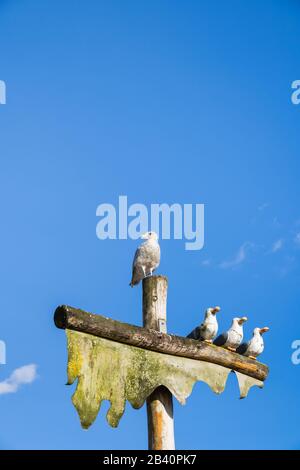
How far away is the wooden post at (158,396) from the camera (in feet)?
20.9

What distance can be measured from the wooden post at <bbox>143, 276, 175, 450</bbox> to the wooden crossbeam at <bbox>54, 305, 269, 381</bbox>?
221 millimetres

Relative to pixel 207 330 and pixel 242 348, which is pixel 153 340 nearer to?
pixel 207 330

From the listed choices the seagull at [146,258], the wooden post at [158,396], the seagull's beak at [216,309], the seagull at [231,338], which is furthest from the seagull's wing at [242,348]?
the wooden post at [158,396]

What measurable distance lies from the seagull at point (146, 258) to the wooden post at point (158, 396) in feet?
2.97

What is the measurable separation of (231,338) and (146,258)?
1222 mm

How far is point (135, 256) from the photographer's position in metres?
7.98

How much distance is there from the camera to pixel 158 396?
6516 mm

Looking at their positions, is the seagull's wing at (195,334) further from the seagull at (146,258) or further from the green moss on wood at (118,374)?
the seagull at (146,258)

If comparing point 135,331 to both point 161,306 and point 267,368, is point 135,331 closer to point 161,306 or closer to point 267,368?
point 161,306

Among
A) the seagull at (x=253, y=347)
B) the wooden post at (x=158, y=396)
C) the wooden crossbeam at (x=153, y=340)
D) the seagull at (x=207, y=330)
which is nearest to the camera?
the wooden crossbeam at (x=153, y=340)

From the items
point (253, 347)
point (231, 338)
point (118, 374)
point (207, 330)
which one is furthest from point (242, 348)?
point (118, 374)

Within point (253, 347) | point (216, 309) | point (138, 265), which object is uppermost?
point (138, 265)

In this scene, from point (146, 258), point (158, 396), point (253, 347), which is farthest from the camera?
point (146, 258)
